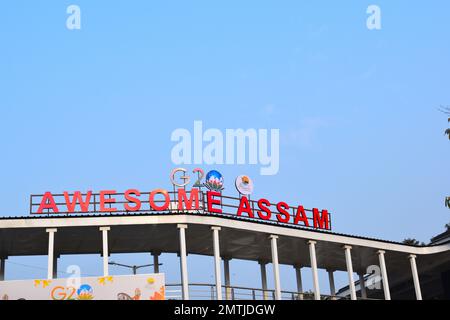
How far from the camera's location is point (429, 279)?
178 ft

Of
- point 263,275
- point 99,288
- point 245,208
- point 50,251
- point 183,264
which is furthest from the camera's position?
point 263,275

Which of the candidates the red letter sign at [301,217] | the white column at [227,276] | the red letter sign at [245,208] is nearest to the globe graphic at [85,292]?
the white column at [227,276]

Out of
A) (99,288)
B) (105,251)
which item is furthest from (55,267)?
(99,288)

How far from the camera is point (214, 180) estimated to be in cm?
4256

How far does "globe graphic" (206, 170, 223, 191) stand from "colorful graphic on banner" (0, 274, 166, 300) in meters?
9.96

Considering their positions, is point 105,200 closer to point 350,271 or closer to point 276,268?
point 276,268

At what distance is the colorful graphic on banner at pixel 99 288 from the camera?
3328cm

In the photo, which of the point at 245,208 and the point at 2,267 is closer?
the point at 245,208

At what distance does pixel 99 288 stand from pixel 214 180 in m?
11.7

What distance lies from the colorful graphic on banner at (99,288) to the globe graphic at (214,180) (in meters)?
9.96
